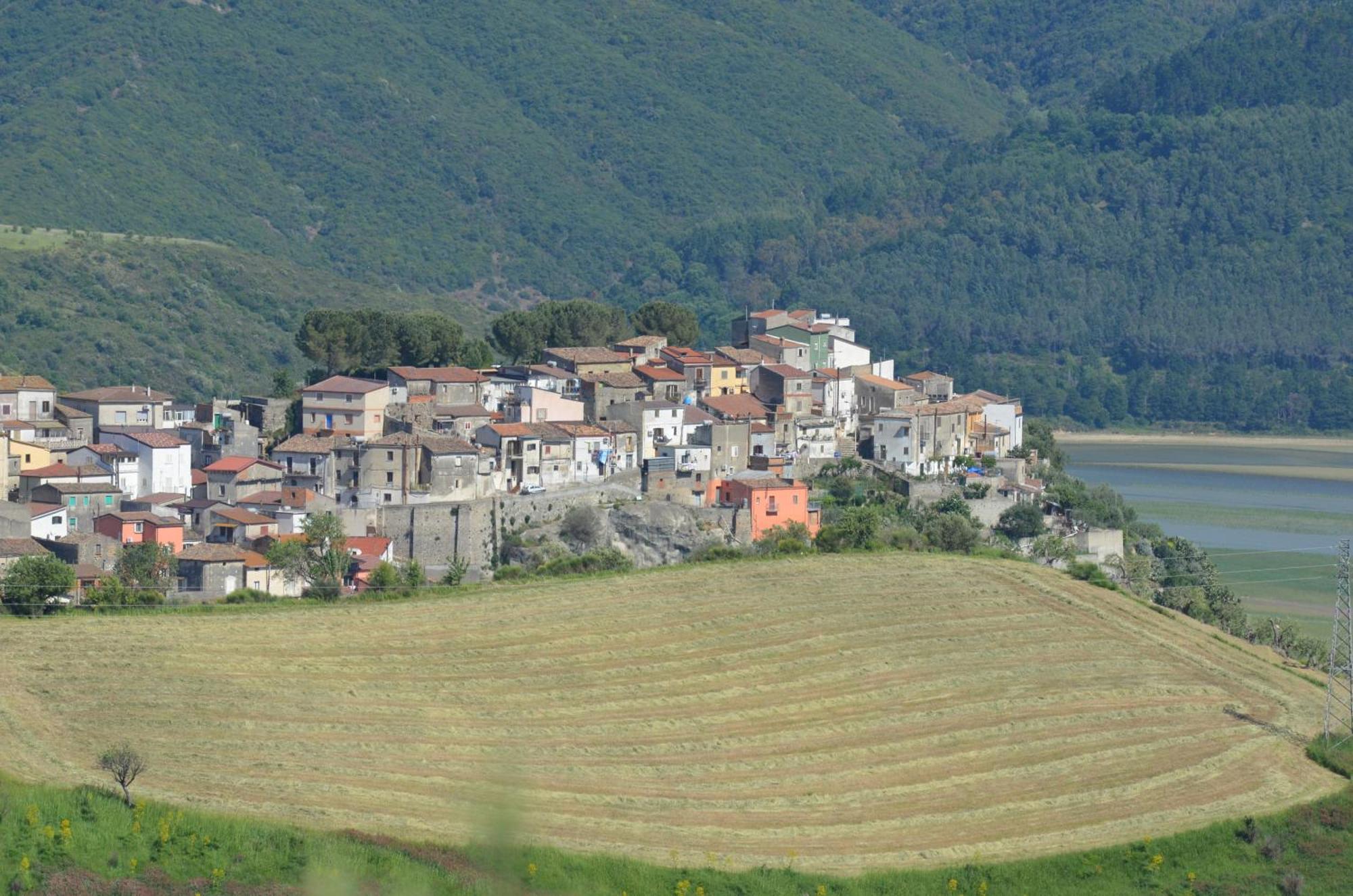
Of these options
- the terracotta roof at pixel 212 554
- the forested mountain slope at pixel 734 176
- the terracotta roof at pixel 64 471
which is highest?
the forested mountain slope at pixel 734 176

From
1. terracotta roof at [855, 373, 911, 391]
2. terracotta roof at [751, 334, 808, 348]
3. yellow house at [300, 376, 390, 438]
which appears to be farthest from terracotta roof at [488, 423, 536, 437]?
terracotta roof at [855, 373, 911, 391]

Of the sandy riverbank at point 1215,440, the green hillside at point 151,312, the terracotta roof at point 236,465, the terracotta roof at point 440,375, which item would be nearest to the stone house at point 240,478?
the terracotta roof at point 236,465

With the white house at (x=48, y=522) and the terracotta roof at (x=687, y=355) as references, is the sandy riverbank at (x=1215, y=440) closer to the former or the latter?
the terracotta roof at (x=687, y=355)

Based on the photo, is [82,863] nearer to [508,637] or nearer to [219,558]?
[508,637]

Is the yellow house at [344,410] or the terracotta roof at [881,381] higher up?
the terracotta roof at [881,381]

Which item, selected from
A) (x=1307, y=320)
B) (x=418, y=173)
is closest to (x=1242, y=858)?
(x=1307, y=320)

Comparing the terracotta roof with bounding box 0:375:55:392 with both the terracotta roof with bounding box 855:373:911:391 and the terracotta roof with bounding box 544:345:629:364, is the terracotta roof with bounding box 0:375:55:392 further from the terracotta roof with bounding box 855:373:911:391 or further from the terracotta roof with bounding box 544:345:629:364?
the terracotta roof with bounding box 855:373:911:391
